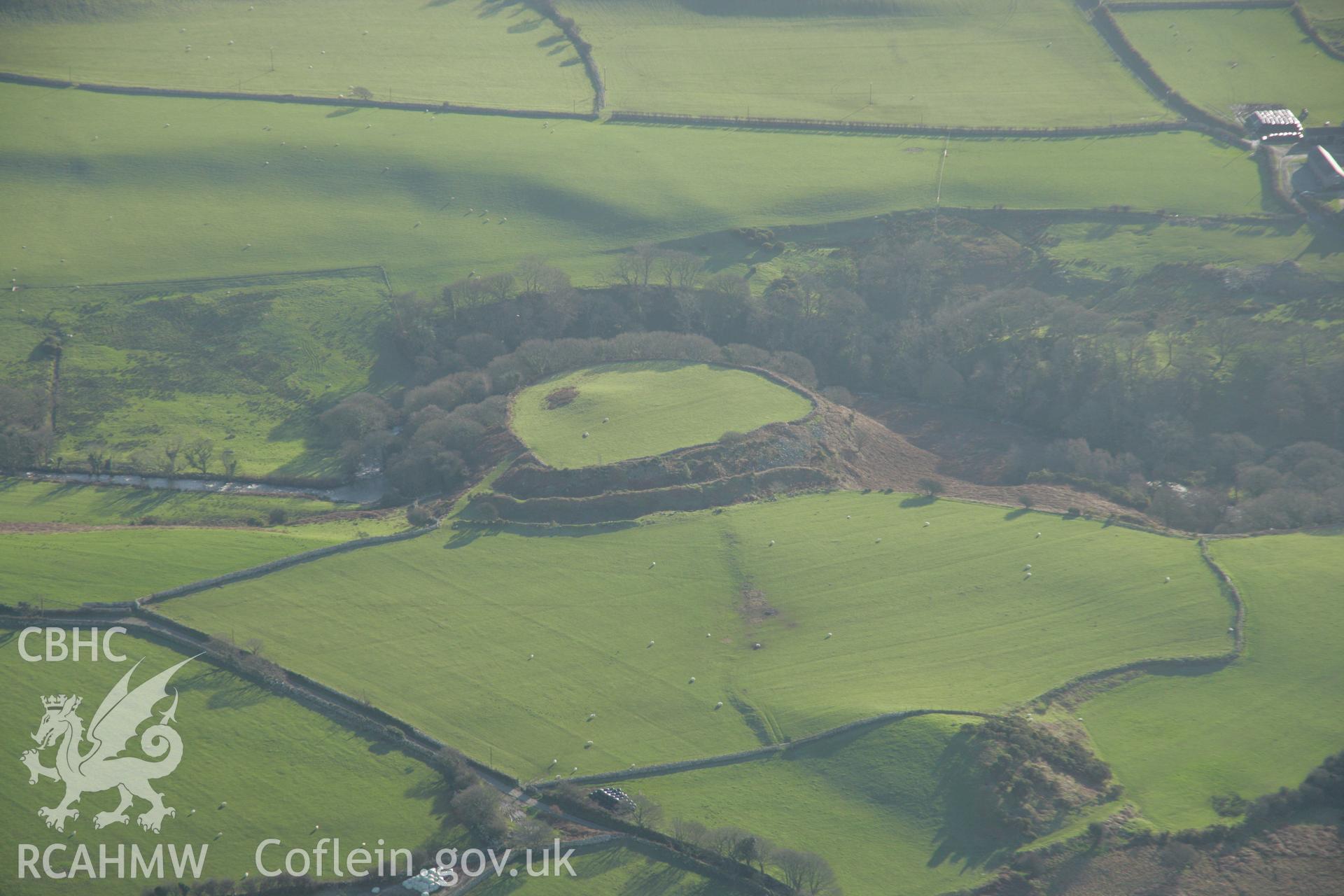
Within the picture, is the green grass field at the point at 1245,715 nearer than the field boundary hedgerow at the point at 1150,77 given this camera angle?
Yes

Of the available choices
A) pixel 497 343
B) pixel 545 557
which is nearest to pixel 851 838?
pixel 545 557

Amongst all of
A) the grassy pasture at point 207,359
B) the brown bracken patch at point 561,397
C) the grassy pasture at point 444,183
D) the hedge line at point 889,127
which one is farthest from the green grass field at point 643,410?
the hedge line at point 889,127

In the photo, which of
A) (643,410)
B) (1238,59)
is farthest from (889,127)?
(643,410)

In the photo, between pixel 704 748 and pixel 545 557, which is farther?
pixel 545 557

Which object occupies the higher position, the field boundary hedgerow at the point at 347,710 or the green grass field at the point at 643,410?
the green grass field at the point at 643,410

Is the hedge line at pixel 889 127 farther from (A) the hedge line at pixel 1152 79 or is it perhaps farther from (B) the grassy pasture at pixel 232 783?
(B) the grassy pasture at pixel 232 783

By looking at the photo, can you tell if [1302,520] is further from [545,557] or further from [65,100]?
[65,100]
